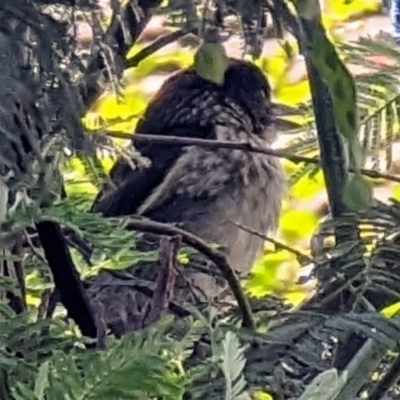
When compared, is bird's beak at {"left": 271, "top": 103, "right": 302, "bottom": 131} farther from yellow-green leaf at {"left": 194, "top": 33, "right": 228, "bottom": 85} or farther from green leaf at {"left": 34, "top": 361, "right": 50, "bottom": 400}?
green leaf at {"left": 34, "top": 361, "right": 50, "bottom": 400}

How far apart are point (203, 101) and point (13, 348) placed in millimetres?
2071

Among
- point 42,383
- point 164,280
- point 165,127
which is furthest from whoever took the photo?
point 165,127

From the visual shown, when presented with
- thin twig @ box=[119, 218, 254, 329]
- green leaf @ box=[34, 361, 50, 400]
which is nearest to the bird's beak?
thin twig @ box=[119, 218, 254, 329]

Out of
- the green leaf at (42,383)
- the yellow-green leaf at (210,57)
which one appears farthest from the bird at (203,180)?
the green leaf at (42,383)

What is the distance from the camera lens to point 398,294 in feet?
3.41

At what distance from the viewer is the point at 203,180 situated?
2.70 m

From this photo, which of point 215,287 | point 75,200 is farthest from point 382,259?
point 215,287

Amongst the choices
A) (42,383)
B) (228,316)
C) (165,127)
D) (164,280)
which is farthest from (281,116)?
(42,383)

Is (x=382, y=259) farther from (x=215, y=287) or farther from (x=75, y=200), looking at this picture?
(x=215, y=287)

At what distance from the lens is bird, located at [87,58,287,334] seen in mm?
2564

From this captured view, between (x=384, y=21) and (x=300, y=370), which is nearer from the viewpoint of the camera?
(x=300, y=370)

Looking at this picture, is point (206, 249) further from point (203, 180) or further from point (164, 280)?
point (203, 180)

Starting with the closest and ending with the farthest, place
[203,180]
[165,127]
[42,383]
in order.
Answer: [42,383], [203,180], [165,127]

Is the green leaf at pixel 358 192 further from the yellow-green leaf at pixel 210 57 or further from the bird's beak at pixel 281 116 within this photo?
the bird's beak at pixel 281 116
